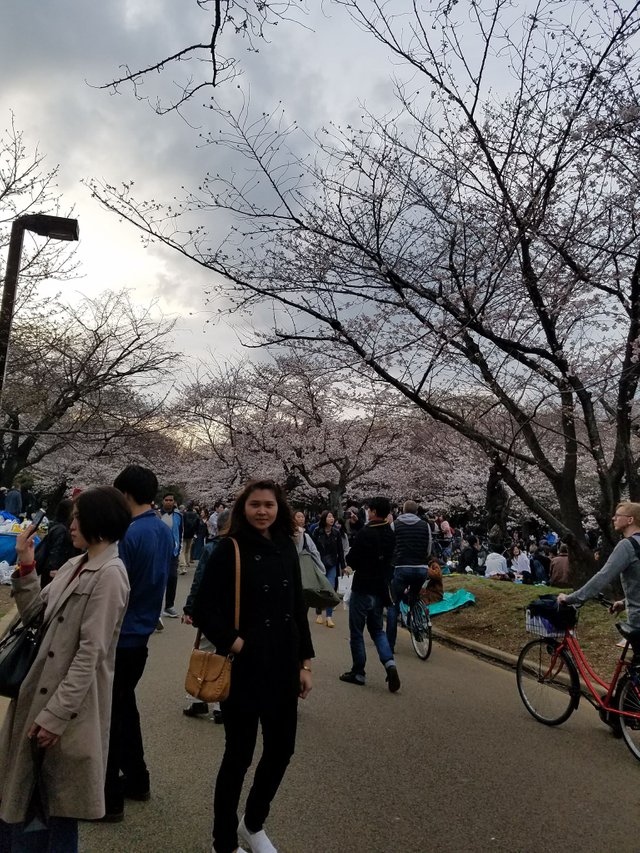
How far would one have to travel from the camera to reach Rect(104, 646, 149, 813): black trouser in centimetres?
319

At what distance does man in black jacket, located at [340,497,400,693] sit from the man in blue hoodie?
304cm

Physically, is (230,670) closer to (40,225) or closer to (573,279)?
(40,225)

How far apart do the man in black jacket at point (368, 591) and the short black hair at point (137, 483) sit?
3.11 m

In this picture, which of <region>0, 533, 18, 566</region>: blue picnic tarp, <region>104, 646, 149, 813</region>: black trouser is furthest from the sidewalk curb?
<region>0, 533, 18, 566</region>: blue picnic tarp

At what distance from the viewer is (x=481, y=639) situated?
8.73 metres

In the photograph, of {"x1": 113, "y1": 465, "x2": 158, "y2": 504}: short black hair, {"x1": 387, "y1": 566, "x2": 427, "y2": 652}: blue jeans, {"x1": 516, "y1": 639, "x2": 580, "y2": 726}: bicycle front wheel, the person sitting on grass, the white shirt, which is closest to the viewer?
{"x1": 113, "y1": 465, "x2": 158, "y2": 504}: short black hair

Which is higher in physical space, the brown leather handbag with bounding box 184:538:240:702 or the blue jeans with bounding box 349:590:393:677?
the brown leather handbag with bounding box 184:538:240:702

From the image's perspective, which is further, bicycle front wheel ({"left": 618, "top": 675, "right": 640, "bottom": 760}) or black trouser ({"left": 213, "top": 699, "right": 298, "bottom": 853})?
bicycle front wheel ({"left": 618, "top": 675, "right": 640, "bottom": 760})

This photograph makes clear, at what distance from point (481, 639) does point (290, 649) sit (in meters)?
6.65

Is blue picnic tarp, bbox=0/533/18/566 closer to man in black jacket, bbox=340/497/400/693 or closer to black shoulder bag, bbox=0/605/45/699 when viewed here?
man in black jacket, bbox=340/497/400/693

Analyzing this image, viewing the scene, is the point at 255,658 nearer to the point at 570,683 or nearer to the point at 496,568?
the point at 570,683

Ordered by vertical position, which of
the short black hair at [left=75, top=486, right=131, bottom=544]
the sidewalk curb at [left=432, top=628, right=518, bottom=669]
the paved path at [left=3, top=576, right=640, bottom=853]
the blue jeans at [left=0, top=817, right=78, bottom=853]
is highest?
the short black hair at [left=75, top=486, right=131, bottom=544]

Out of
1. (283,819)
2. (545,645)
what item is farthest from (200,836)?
(545,645)

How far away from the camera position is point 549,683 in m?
5.22
